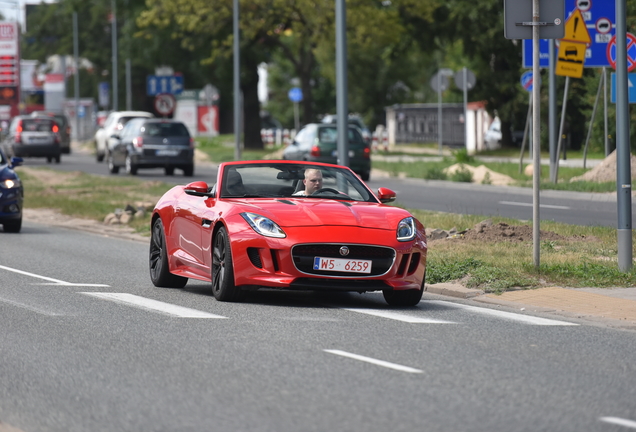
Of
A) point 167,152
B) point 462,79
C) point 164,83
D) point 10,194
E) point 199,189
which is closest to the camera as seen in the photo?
point 199,189

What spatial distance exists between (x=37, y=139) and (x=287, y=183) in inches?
1640

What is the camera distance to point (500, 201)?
1093 inches

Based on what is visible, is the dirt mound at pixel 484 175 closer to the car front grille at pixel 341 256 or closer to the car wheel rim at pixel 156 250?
the car wheel rim at pixel 156 250

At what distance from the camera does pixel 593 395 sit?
7465 millimetres

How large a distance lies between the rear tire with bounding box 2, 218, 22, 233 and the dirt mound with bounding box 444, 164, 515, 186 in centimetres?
1492

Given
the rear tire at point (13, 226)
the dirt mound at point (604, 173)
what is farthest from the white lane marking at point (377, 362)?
the dirt mound at point (604, 173)

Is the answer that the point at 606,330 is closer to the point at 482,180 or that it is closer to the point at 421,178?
the point at 482,180

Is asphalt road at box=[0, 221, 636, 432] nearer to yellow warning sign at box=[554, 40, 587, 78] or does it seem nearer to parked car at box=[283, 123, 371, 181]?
yellow warning sign at box=[554, 40, 587, 78]

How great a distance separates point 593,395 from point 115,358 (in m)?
3.05

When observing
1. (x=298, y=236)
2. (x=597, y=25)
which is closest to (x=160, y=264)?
(x=298, y=236)

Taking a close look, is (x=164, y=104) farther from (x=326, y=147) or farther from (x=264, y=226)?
(x=264, y=226)

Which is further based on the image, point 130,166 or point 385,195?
point 130,166

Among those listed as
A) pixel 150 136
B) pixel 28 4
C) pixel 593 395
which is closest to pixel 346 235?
pixel 593 395

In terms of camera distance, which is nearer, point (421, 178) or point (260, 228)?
point (260, 228)
